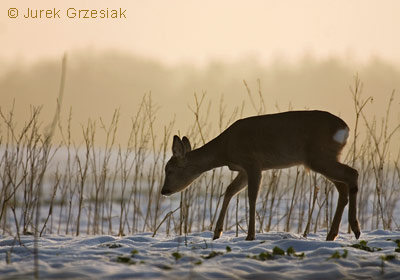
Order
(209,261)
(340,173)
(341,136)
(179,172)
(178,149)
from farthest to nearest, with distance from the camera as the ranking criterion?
(179,172) < (178,149) < (341,136) < (340,173) < (209,261)

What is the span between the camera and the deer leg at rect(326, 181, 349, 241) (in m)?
5.92

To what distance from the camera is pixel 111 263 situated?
14.3ft

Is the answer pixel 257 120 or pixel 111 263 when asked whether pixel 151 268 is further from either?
pixel 257 120

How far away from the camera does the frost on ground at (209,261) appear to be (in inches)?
160

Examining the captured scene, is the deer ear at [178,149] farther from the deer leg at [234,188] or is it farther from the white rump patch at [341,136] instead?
the white rump patch at [341,136]

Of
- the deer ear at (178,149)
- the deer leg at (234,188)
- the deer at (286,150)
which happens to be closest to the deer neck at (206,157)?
the deer at (286,150)

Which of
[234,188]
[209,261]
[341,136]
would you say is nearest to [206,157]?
[234,188]

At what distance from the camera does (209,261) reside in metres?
4.54

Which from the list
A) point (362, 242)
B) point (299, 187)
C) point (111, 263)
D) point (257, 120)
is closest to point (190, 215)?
point (299, 187)

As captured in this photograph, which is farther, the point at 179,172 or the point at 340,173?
the point at 179,172

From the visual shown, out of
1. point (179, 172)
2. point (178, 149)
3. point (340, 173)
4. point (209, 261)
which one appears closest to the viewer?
point (209, 261)

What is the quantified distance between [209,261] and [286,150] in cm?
176

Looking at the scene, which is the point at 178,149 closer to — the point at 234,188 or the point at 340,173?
the point at 234,188

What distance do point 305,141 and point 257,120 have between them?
527 millimetres
